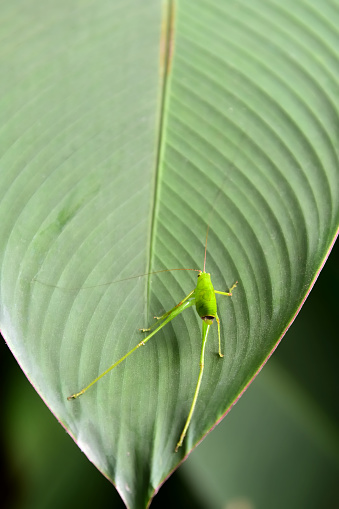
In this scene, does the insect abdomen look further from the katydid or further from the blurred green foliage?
the blurred green foliage

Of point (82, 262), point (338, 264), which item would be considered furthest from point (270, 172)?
point (338, 264)

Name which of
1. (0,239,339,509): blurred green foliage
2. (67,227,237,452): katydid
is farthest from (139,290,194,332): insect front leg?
(0,239,339,509): blurred green foliage

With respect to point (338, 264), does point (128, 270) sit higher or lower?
higher

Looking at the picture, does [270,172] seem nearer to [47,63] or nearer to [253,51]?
[253,51]

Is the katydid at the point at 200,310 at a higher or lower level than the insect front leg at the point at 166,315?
lower

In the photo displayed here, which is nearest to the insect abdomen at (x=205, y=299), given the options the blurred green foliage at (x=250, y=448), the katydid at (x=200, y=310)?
the katydid at (x=200, y=310)

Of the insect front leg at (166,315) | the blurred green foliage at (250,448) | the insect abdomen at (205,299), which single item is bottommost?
the blurred green foliage at (250,448)

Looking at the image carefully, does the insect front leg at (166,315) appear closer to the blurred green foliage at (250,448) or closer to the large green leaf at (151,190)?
the large green leaf at (151,190)

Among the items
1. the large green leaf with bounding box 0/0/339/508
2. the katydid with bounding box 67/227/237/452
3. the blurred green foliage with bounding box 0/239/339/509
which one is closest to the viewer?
the large green leaf with bounding box 0/0/339/508
